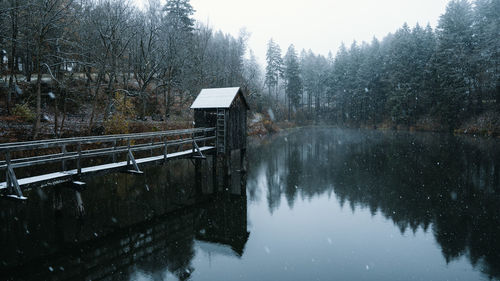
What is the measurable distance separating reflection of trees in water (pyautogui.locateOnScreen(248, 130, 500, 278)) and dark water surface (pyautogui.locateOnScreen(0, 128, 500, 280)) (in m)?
0.09

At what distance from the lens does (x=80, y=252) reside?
1055 cm

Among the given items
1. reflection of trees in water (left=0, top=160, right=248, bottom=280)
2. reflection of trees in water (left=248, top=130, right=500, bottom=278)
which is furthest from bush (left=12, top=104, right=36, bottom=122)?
reflection of trees in water (left=248, top=130, right=500, bottom=278)

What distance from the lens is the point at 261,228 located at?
13750 mm

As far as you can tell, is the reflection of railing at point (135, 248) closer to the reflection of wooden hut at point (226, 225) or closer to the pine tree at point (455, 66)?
the reflection of wooden hut at point (226, 225)

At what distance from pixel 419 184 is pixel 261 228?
12160 mm

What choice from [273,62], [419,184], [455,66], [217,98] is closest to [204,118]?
[217,98]

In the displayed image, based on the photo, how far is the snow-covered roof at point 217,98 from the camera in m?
19.6

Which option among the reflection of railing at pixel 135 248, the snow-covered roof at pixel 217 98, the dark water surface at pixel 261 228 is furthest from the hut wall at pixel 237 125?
the reflection of railing at pixel 135 248

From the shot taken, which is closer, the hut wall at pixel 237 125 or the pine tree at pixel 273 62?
the hut wall at pixel 237 125

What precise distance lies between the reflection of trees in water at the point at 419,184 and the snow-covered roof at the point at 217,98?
6.45 metres

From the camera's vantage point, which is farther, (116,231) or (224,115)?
(224,115)

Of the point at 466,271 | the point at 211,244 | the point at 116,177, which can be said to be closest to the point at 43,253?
the point at 211,244

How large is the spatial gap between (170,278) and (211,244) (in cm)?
278

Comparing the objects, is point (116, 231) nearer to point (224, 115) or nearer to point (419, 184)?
point (224, 115)
